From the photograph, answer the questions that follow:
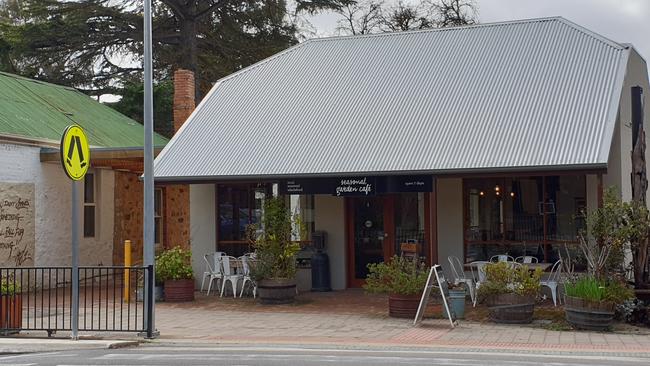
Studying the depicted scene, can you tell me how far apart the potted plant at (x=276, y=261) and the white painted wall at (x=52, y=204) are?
6.44 meters

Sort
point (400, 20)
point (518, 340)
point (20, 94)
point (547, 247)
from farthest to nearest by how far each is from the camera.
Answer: point (400, 20) < point (20, 94) < point (547, 247) < point (518, 340)

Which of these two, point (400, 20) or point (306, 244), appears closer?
point (306, 244)

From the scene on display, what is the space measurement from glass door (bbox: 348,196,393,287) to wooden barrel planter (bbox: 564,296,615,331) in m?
6.43

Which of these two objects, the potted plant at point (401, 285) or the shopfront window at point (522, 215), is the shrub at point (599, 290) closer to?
the potted plant at point (401, 285)

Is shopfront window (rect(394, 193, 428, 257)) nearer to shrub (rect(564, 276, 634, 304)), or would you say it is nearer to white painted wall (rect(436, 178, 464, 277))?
white painted wall (rect(436, 178, 464, 277))

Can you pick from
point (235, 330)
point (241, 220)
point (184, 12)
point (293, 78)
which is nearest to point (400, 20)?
point (184, 12)

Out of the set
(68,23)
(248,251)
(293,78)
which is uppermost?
(68,23)

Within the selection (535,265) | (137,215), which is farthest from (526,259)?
(137,215)

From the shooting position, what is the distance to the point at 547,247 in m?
17.6

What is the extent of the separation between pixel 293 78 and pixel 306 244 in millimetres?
4329

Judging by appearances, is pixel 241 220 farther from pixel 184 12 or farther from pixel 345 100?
pixel 184 12

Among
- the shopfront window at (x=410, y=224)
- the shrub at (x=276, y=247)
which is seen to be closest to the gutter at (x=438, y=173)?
the shrub at (x=276, y=247)

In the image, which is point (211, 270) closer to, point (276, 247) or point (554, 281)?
point (276, 247)

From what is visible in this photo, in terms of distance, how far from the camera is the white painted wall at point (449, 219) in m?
18.6
